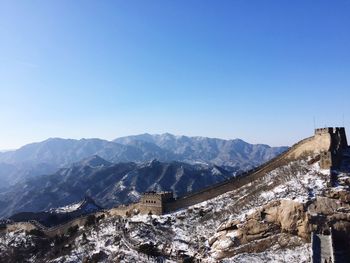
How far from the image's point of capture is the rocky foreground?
51625mm

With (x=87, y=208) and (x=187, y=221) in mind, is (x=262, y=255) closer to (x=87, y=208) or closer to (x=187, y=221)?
(x=187, y=221)

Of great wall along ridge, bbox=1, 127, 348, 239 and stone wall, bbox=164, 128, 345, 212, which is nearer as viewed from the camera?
great wall along ridge, bbox=1, 127, 348, 239

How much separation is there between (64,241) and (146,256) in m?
26.3

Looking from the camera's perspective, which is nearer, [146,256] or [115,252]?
[146,256]

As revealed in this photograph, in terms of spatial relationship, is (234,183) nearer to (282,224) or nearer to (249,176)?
(249,176)

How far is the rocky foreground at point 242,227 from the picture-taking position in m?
51.6

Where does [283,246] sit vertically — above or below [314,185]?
below

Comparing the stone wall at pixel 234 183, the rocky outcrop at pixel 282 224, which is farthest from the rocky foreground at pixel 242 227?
the stone wall at pixel 234 183

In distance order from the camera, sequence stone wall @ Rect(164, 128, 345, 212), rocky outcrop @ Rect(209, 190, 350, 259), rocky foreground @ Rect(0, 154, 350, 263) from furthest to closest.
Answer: stone wall @ Rect(164, 128, 345, 212) < rocky foreground @ Rect(0, 154, 350, 263) < rocky outcrop @ Rect(209, 190, 350, 259)

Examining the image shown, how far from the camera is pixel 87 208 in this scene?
6033 inches

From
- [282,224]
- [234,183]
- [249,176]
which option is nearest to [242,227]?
[282,224]

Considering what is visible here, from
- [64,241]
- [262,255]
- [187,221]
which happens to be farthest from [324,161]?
[64,241]

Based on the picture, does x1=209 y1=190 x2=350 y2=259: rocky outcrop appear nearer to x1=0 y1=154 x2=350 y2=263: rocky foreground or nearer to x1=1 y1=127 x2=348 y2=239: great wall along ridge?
x1=0 y1=154 x2=350 y2=263: rocky foreground

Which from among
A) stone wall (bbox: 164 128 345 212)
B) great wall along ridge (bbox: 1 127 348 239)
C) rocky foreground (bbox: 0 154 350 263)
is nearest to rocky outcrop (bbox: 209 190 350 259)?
rocky foreground (bbox: 0 154 350 263)
